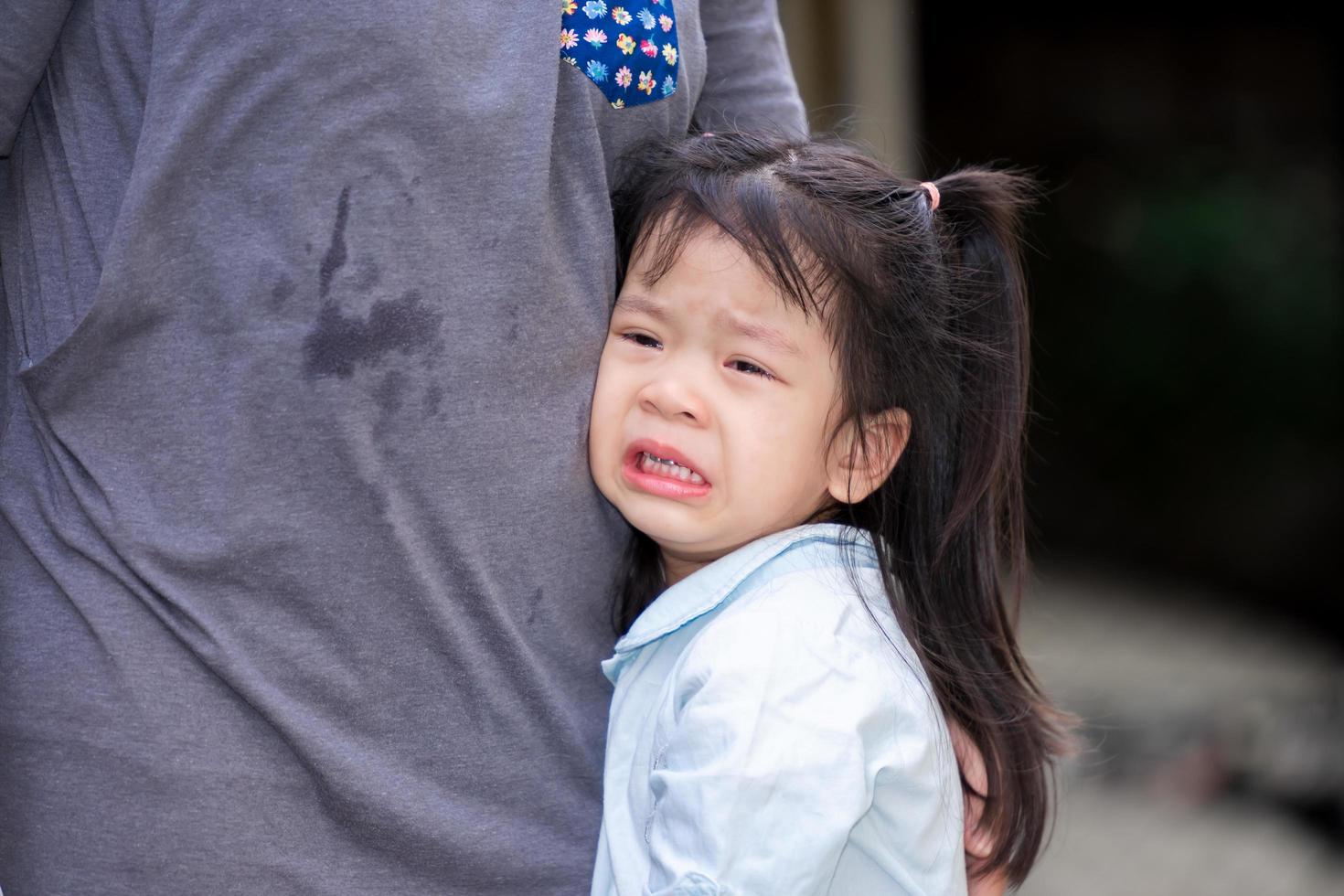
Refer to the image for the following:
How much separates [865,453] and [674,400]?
24 cm

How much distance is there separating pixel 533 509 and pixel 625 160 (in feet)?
1.26

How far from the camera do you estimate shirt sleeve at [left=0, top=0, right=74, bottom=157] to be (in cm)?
120

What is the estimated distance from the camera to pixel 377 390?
1.25 metres

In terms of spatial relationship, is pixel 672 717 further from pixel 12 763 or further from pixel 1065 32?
pixel 1065 32

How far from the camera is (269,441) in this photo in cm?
123

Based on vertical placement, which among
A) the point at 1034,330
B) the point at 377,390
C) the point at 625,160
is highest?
the point at 625,160

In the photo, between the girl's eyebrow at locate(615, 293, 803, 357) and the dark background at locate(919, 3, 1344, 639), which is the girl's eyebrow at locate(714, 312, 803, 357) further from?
the dark background at locate(919, 3, 1344, 639)

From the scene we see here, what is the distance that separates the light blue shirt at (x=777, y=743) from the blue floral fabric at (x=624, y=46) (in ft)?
1.51

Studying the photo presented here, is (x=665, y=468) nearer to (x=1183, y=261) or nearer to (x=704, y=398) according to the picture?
(x=704, y=398)

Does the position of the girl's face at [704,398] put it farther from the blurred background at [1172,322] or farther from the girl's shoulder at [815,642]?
the blurred background at [1172,322]

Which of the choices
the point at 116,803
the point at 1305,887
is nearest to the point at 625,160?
the point at 116,803

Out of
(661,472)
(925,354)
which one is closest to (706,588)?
(661,472)

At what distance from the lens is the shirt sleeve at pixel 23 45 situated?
120 centimetres

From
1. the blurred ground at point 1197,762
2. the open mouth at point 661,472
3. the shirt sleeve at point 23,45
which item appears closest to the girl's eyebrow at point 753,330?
the open mouth at point 661,472
